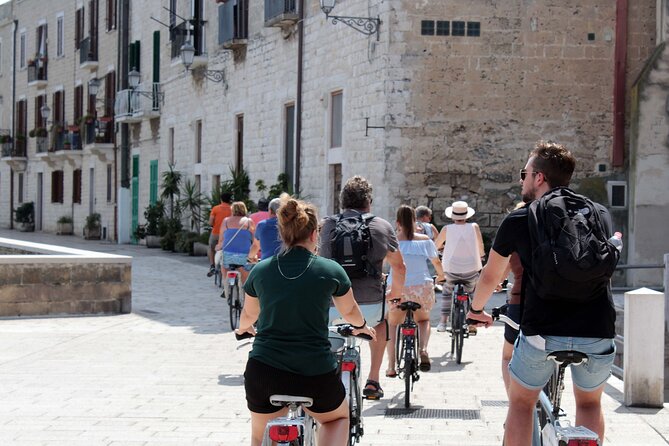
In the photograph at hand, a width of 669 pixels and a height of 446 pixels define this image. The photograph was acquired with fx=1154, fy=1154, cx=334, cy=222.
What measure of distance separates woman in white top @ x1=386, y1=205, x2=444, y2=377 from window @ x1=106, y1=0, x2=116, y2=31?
30605 millimetres

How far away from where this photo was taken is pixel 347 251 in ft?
24.6

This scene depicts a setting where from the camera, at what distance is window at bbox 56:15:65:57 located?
4541 cm

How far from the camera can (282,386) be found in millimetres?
4863

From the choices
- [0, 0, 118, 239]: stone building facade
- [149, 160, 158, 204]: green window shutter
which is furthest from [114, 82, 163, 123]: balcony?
[0, 0, 118, 239]: stone building facade

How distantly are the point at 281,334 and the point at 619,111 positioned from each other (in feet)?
50.1

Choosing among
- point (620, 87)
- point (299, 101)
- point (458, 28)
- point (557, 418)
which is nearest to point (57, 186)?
point (299, 101)

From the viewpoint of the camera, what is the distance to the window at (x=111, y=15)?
38.7 metres

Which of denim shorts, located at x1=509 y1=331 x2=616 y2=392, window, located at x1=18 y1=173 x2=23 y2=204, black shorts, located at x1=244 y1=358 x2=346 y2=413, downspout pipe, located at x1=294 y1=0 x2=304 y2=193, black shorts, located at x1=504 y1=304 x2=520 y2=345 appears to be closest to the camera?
denim shorts, located at x1=509 y1=331 x2=616 y2=392

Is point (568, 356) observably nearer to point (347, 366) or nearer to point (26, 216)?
point (347, 366)

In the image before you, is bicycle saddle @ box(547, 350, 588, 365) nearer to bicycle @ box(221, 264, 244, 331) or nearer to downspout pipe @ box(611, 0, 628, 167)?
bicycle @ box(221, 264, 244, 331)

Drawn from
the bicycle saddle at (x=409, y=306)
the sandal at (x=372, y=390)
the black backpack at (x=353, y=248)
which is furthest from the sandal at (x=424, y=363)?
the black backpack at (x=353, y=248)

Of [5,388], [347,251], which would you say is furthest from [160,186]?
[347,251]

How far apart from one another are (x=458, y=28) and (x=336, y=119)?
3625 mm

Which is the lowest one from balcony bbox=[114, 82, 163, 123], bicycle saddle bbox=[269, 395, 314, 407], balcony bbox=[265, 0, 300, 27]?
bicycle saddle bbox=[269, 395, 314, 407]
